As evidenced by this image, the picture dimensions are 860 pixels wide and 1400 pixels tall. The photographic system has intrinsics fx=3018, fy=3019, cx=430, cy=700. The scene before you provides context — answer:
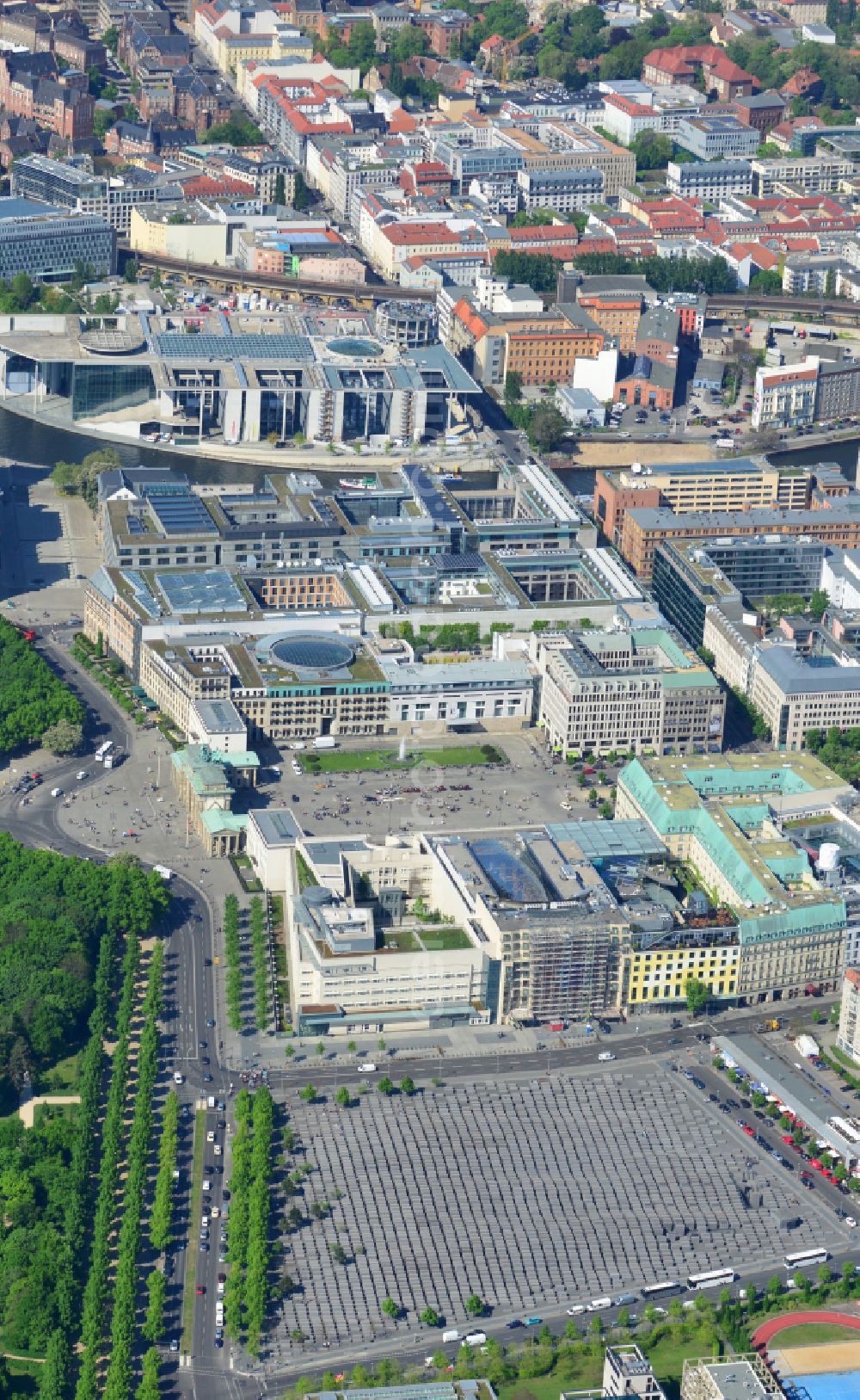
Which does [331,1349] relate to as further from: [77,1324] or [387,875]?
[387,875]

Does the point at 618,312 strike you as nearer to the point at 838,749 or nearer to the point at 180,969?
the point at 838,749

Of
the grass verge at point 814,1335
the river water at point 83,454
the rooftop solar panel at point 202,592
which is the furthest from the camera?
the river water at point 83,454

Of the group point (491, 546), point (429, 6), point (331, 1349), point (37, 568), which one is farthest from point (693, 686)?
point (429, 6)

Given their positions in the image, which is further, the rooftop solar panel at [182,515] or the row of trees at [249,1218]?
the rooftop solar panel at [182,515]

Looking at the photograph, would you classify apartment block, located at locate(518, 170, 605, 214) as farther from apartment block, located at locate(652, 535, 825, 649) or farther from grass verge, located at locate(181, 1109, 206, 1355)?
grass verge, located at locate(181, 1109, 206, 1355)

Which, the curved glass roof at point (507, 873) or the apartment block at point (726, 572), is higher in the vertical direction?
the curved glass roof at point (507, 873)

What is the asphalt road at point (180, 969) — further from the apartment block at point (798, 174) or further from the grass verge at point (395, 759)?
the apartment block at point (798, 174)

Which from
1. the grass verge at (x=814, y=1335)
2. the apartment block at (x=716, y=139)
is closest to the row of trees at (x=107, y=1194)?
the grass verge at (x=814, y=1335)
